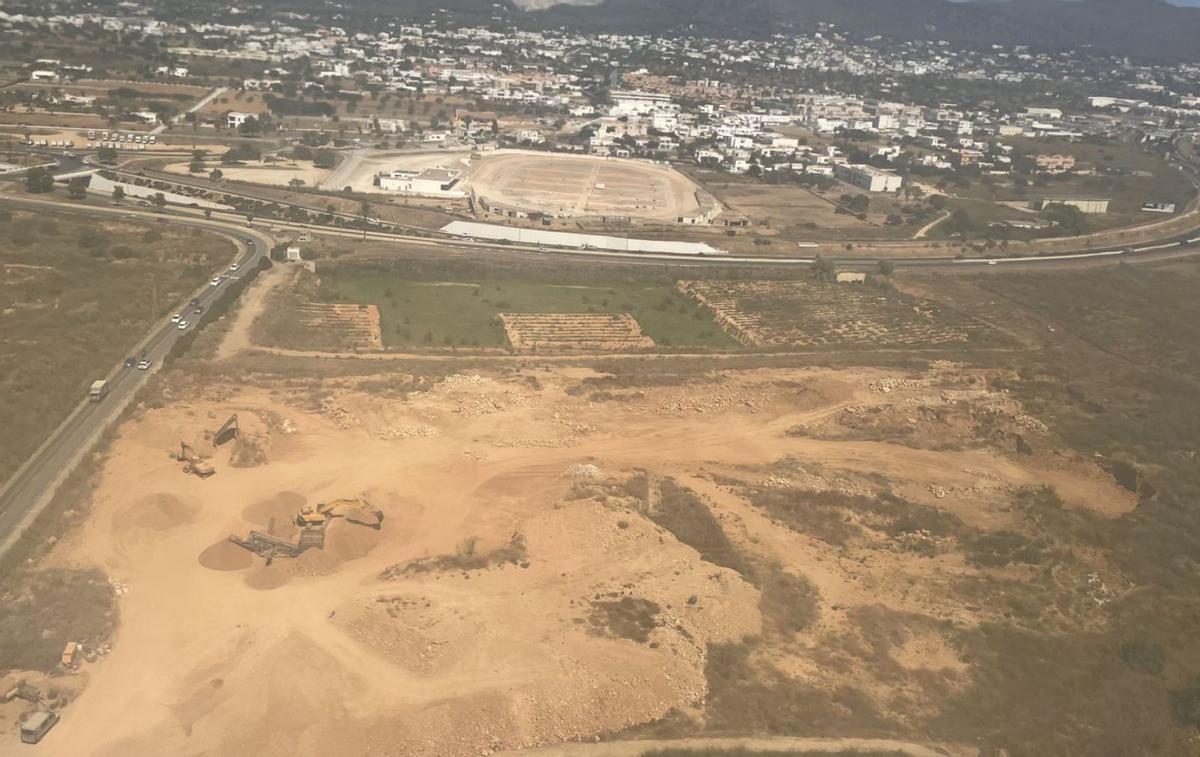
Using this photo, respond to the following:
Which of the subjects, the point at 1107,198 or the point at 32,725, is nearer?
the point at 32,725

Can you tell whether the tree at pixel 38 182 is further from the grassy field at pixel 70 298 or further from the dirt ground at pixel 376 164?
the dirt ground at pixel 376 164

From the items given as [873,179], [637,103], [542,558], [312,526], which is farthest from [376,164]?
[542,558]

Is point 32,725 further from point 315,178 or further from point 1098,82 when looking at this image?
point 1098,82

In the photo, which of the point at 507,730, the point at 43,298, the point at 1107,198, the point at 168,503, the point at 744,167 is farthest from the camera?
the point at 744,167

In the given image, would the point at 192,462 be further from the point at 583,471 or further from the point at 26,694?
the point at 583,471

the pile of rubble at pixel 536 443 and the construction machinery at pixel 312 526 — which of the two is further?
the pile of rubble at pixel 536 443

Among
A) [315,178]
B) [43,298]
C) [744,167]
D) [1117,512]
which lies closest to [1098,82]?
[744,167]

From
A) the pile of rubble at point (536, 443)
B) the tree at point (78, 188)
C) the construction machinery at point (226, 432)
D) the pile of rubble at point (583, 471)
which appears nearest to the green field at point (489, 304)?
the pile of rubble at point (536, 443)
